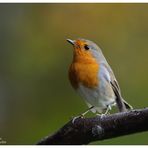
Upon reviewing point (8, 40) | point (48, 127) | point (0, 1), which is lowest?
point (48, 127)

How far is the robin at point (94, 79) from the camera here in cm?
258

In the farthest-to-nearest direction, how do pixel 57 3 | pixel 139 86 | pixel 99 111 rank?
pixel 57 3 → pixel 139 86 → pixel 99 111

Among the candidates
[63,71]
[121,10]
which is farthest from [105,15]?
[63,71]

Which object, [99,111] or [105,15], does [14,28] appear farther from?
[99,111]

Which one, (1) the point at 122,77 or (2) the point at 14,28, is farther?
(2) the point at 14,28

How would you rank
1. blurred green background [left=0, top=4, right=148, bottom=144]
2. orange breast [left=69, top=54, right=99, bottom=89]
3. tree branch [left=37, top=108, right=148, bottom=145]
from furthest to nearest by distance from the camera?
blurred green background [left=0, top=4, right=148, bottom=144] → orange breast [left=69, top=54, right=99, bottom=89] → tree branch [left=37, top=108, right=148, bottom=145]

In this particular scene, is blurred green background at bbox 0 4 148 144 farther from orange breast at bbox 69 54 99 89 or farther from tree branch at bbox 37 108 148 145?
tree branch at bbox 37 108 148 145

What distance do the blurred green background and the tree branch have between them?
1.76 feet

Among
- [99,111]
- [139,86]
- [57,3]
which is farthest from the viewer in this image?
[57,3]

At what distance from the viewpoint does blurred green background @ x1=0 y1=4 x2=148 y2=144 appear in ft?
9.45

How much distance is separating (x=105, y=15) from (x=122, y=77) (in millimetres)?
427

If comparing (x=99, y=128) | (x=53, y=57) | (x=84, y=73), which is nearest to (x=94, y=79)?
(x=84, y=73)

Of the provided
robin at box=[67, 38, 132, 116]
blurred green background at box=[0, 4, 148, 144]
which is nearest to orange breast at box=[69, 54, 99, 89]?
robin at box=[67, 38, 132, 116]

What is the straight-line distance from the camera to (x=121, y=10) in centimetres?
306
